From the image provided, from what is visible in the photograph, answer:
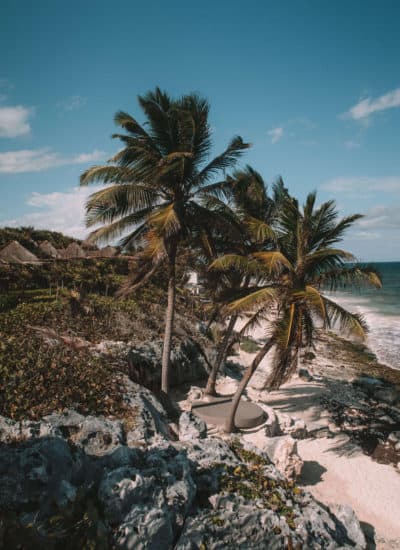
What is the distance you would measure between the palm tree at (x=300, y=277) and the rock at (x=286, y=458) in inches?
78.0

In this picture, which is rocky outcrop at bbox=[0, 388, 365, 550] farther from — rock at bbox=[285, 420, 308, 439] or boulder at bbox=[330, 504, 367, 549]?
rock at bbox=[285, 420, 308, 439]

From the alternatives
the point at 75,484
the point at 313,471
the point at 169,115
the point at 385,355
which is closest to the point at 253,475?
the point at 75,484

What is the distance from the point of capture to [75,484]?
5.11m

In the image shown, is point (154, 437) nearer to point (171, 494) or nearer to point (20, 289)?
point (171, 494)

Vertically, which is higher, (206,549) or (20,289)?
(20,289)

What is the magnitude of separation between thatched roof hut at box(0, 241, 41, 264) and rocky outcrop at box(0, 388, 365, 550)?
1226 centimetres

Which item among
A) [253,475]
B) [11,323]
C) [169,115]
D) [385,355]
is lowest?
[385,355]

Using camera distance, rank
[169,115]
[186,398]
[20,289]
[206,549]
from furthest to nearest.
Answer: [20,289]
[186,398]
[169,115]
[206,549]

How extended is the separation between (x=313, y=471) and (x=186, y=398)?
17.2ft

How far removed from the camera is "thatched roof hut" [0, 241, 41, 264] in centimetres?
1590

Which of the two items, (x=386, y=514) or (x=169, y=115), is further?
(x=169, y=115)

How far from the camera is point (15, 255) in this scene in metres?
16.3

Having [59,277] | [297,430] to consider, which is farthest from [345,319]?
[59,277]

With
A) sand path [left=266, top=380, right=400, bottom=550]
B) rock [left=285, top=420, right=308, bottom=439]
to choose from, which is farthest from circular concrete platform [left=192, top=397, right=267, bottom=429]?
sand path [left=266, top=380, right=400, bottom=550]
